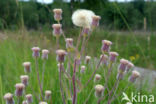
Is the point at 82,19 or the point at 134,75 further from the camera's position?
the point at 134,75

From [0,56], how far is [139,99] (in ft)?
6.38

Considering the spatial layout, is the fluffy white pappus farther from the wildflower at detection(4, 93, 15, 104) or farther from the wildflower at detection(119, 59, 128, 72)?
the wildflower at detection(4, 93, 15, 104)

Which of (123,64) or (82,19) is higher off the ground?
(82,19)

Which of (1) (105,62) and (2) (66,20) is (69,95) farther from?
(2) (66,20)

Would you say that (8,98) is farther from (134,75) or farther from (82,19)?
(134,75)

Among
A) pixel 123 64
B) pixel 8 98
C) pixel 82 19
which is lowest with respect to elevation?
pixel 8 98

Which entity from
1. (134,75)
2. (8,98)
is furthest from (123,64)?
(8,98)

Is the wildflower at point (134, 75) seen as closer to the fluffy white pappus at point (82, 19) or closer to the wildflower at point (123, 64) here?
the wildflower at point (123, 64)

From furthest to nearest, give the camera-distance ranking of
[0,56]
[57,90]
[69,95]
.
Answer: [0,56]
[57,90]
[69,95]

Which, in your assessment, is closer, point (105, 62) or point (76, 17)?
point (76, 17)

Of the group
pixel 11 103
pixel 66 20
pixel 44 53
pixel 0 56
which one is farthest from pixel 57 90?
pixel 0 56

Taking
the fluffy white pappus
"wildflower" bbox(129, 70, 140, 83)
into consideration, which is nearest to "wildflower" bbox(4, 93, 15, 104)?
the fluffy white pappus

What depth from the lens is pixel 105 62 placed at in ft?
3.15

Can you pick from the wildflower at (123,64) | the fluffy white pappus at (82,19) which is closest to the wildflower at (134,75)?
the wildflower at (123,64)
